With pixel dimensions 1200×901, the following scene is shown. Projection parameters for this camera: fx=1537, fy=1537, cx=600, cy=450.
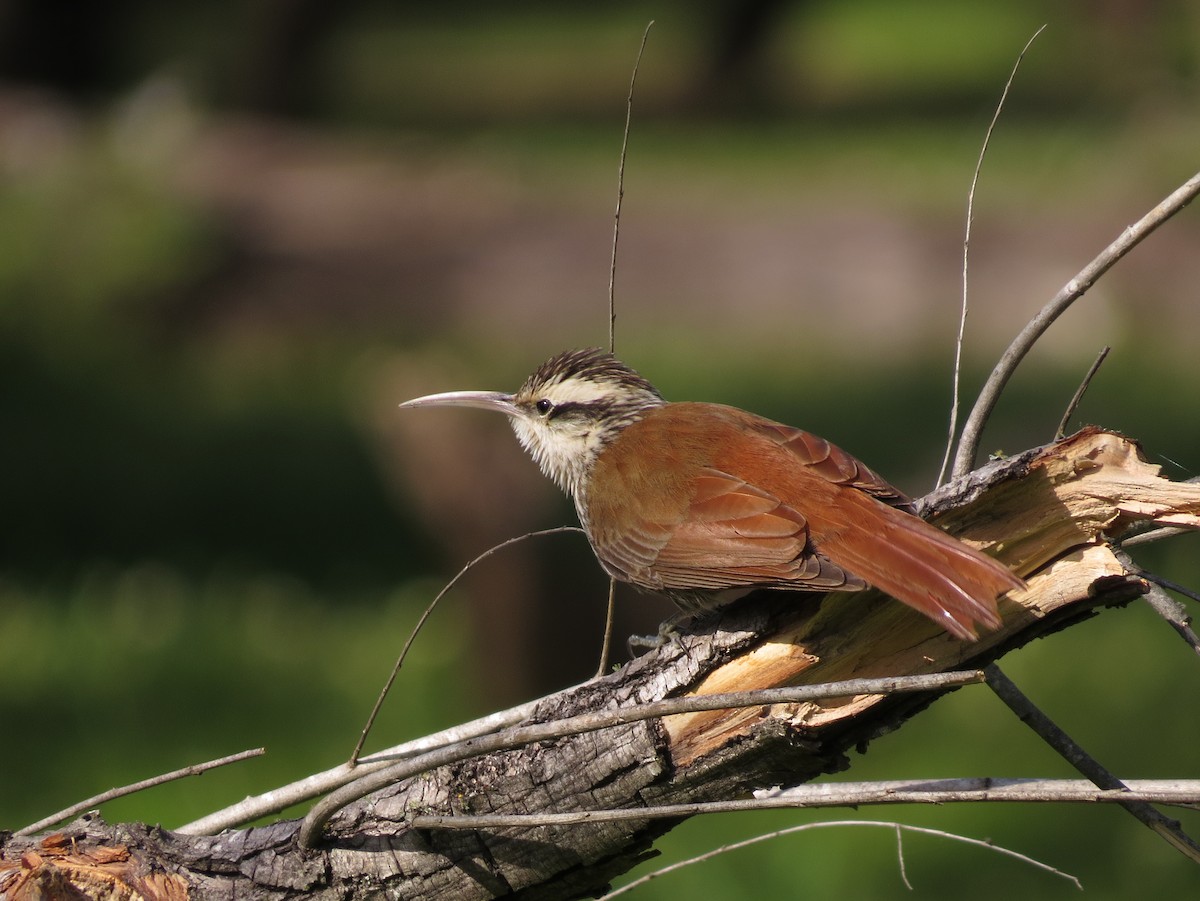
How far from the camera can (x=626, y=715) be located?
8.42ft

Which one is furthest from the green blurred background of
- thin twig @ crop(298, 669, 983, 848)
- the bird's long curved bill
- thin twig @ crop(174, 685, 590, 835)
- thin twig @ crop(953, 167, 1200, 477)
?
the bird's long curved bill

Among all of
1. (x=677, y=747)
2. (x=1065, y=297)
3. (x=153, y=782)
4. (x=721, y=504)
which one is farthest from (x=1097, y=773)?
(x=153, y=782)

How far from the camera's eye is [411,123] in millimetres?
27922

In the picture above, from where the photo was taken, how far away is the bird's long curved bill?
4.55 metres

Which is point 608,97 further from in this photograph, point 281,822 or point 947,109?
point 281,822

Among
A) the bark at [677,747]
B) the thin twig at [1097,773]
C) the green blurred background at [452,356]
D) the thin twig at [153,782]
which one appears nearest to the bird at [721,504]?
the bark at [677,747]

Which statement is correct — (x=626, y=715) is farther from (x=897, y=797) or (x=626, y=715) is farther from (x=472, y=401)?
(x=472, y=401)

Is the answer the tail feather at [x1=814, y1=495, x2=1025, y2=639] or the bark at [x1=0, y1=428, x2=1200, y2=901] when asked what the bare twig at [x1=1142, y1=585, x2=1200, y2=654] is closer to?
the bark at [x1=0, y1=428, x2=1200, y2=901]

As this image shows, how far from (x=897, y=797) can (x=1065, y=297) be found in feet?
3.39

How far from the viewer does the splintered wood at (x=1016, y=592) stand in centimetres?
282

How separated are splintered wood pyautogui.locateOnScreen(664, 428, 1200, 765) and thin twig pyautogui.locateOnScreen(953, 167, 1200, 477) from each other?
0.14m

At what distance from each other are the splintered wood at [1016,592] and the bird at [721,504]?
3.9 inches

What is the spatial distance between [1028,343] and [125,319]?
12.6 meters

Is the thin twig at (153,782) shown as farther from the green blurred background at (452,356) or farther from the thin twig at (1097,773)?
the green blurred background at (452,356)
